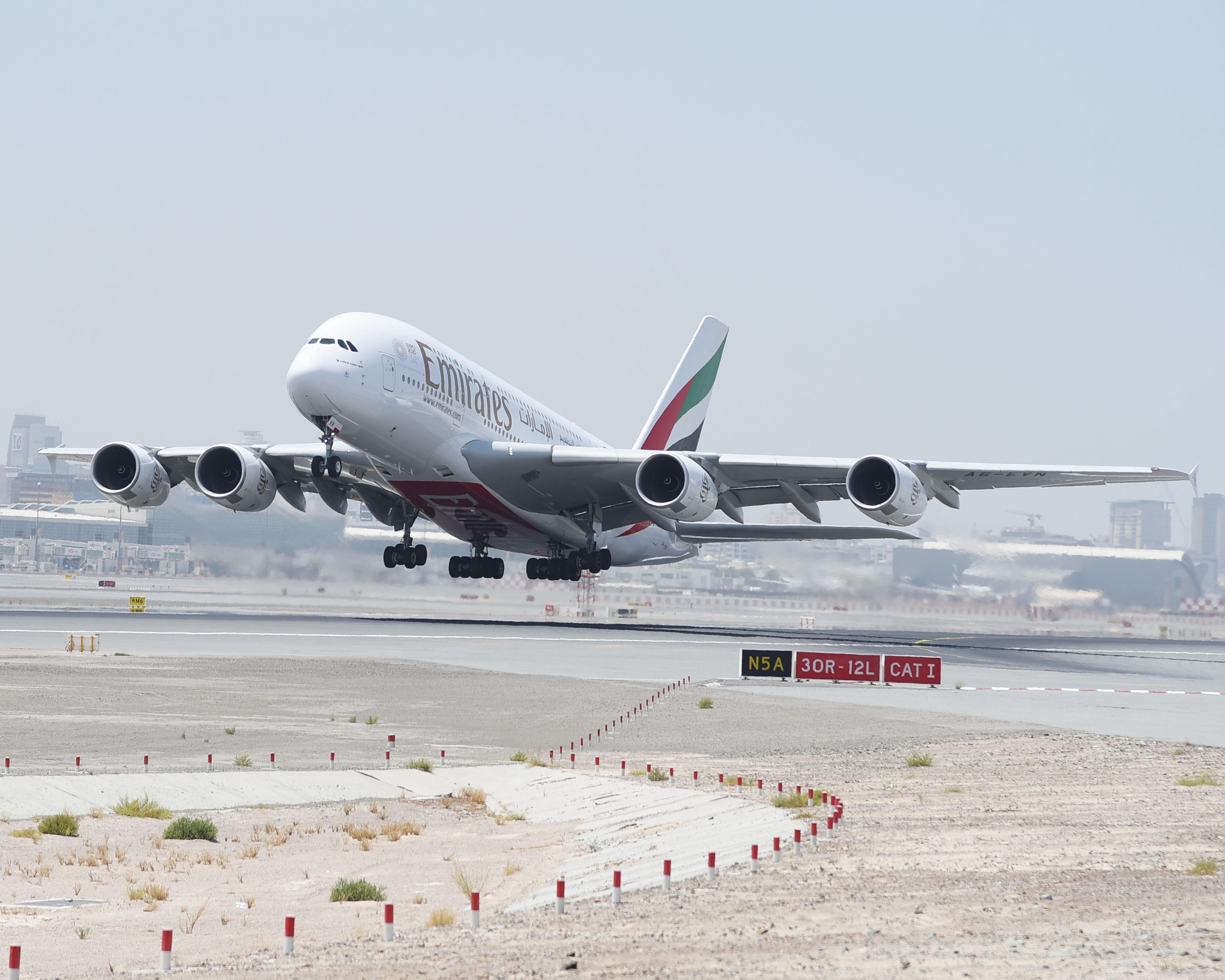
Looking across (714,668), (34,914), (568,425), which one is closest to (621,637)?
(568,425)

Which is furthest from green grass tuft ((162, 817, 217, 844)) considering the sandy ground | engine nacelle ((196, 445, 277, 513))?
engine nacelle ((196, 445, 277, 513))

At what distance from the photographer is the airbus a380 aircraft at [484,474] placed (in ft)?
115

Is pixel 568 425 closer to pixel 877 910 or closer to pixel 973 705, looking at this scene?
pixel 973 705

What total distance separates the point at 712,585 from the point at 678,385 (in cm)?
3135

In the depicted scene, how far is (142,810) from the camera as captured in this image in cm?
1783

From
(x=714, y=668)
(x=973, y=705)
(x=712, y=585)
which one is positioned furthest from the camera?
(x=712, y=585)

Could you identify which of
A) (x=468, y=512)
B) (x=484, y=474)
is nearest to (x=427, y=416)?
(x=484, y=474)

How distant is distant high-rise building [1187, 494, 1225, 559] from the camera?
124 m

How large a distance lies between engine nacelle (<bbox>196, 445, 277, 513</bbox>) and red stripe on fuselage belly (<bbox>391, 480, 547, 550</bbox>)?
181 inches

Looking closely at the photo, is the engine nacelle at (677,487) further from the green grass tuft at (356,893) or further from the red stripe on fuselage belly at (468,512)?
the green grass tuft at (356,893)

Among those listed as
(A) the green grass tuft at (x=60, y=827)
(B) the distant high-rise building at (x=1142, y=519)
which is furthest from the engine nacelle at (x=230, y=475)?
(B) the distant high-rise building at (x=1142, y=519)

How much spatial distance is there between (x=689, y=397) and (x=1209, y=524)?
295 ft

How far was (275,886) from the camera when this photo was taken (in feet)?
48.1

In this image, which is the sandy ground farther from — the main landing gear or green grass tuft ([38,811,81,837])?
the main landing gear
